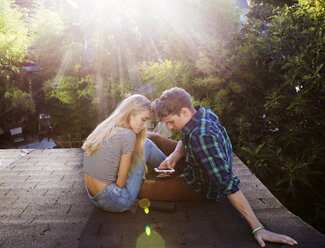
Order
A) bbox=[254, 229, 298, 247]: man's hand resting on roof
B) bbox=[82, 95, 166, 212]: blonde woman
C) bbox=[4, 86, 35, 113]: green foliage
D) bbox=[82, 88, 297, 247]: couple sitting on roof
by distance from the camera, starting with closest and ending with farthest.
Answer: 1. bbox=[254, 229, 298, 247]: man's hand resting on roof
2. bbox=[82, 88, 297, 247]: couple sitting on roof
3. bbox=[82, 95, 166, 212]: blonde woman
4. bbox=[4, 86, 35, 113]: green foliage

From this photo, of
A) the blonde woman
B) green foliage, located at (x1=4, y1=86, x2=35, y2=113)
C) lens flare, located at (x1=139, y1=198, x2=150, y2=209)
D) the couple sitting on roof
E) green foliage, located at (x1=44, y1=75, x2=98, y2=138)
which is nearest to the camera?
the couple sitting on roof

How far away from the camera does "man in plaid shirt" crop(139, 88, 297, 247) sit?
1.50m

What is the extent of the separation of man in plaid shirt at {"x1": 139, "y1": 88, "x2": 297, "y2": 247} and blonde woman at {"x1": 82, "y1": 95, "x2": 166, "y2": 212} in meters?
0.15

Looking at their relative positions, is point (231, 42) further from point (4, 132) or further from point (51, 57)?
point (4, 132)

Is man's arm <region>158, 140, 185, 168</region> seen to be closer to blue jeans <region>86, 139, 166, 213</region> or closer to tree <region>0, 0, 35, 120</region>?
blue jeans <region>86, 139, 166, 213</region>

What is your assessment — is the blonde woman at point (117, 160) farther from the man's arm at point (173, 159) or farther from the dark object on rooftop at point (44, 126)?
the dark object on rooftop at point (44, 126)

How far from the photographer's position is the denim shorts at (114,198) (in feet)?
5.73

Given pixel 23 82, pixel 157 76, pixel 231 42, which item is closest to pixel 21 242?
pixel 157 76

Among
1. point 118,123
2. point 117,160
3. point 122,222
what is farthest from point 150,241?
point 118,123

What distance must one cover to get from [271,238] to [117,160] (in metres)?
1.25

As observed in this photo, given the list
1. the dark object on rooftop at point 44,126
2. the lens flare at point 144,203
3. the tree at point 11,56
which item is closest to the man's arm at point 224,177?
the lens flare at point 144,203

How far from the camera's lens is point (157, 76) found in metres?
5.77

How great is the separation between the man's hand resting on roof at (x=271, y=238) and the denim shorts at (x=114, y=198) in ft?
3.24

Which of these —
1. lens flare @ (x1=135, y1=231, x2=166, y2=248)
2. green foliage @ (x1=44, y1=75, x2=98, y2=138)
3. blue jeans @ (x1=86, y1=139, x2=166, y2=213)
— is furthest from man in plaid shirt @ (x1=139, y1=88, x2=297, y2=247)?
green foliage @ (x1=44, y1=75, x2=98, y2=138)
